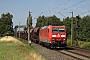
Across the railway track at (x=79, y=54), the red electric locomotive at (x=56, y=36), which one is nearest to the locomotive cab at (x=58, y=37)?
the red electric locomotive at (x=56, y=36)

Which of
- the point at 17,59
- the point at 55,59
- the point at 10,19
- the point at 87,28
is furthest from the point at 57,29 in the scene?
the point at 10,19

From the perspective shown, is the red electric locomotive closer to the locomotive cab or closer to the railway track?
the locomotive cab

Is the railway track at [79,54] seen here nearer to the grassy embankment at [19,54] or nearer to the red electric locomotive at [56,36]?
the grassy embankment at [19,54]

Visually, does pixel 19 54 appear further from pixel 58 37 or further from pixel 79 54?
pixel 58 37

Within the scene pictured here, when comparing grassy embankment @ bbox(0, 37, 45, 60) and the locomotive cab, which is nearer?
grassy embankment @ bbox(0, 37, 45, 60)

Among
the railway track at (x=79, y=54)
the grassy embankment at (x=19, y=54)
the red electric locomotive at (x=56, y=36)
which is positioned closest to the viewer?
the grassy embankment at (x=19, y=54)

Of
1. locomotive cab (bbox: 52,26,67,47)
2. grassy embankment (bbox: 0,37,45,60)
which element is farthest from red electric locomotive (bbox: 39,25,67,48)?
grassy embankment (bbox: 0,37,45,60)

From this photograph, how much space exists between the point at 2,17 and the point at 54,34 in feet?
389

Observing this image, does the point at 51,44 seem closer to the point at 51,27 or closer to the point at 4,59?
the point at 51,27

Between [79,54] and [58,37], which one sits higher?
[58,37]

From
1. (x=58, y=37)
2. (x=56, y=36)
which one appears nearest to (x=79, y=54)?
(x=58, y=37)

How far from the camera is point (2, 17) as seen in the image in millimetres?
147750

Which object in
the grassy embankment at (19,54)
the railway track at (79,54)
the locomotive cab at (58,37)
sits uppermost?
the locomotive cab at (58,37)

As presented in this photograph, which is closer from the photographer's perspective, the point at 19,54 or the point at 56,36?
the point at 19,54
